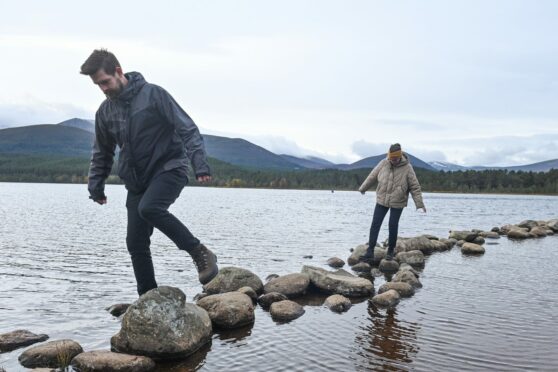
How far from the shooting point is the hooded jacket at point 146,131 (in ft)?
20.3

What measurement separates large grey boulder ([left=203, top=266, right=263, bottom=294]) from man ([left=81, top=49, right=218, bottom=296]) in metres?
3.71

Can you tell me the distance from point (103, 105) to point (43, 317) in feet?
14.5

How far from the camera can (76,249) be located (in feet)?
64.0

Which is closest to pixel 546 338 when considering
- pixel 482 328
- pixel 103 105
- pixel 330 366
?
pixel 482 328

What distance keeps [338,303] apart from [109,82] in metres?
5.27

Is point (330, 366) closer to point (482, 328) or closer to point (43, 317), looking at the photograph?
point (482, 328)

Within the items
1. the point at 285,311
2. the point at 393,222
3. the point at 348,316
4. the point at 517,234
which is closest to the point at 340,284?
the point at 348,316

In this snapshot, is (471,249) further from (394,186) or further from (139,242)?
(139,242)

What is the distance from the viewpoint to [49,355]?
6.28 metres

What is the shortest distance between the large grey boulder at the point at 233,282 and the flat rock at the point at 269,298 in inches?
25.7

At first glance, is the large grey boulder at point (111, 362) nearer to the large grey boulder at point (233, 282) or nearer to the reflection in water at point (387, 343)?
the reflection in water at point (387, 343)

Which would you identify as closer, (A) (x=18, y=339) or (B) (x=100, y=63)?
(B) (x=100, y=63)

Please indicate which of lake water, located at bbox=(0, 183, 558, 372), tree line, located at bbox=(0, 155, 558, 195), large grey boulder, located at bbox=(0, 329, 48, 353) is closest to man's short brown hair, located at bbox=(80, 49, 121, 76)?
lake water, located at bbox=(0, 183, 558, 372)

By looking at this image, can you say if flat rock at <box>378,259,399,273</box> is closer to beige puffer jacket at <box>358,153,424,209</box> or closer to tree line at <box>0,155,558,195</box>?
beige puffer jacket at <box>358,153,424,209</box>
